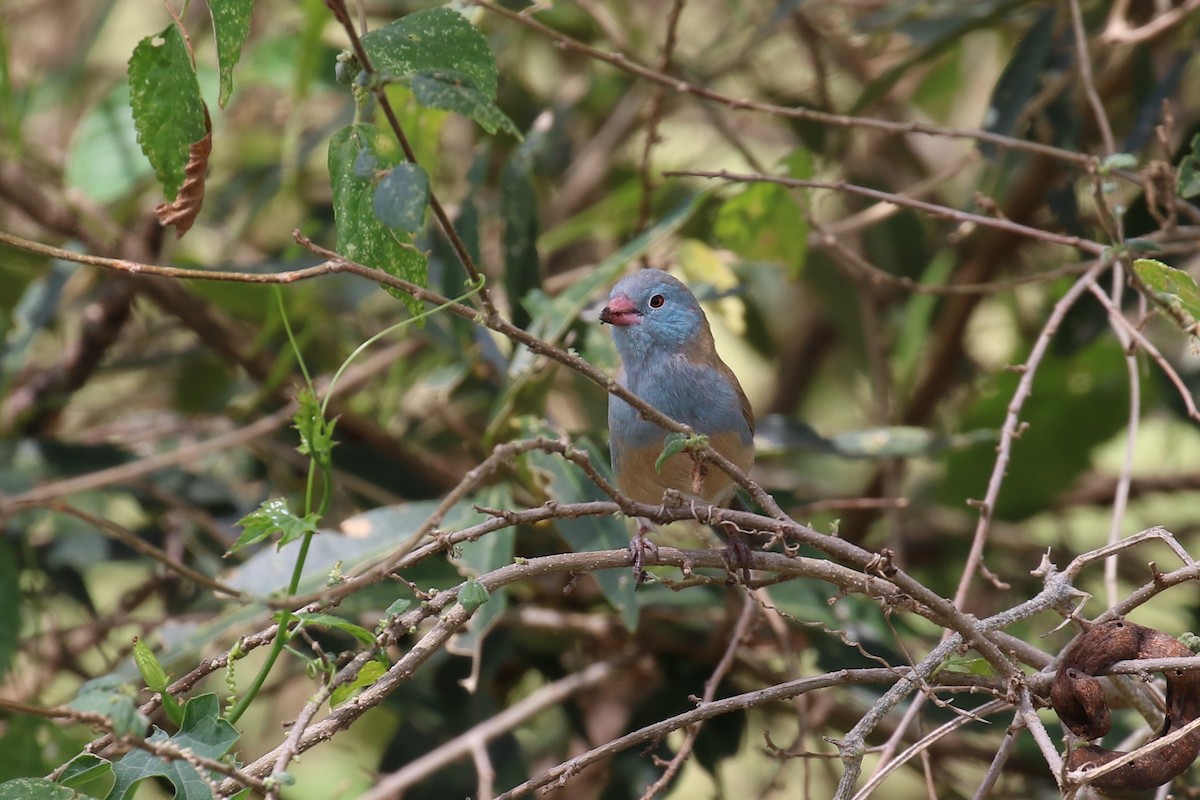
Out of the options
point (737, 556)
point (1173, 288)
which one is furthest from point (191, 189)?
point (1173, 288)

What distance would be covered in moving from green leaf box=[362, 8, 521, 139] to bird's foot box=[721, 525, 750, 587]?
2.79 ft

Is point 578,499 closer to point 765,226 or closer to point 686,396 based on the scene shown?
point 686,396

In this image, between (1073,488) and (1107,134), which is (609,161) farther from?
(1107,134)

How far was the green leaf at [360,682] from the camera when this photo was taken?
2.09 m

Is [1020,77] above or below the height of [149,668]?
above

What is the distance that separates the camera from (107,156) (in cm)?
445

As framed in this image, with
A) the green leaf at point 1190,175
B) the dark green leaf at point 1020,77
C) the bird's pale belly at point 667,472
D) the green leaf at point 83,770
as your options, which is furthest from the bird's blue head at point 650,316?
the green leaf at point 83,770

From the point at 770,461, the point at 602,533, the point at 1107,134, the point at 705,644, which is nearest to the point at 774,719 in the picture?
the point at 705,644

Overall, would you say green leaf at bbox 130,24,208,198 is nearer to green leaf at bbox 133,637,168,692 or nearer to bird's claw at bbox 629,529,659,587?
green leaf at bbox 133,637,168,692

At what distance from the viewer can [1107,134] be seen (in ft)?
10.8

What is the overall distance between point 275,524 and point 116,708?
0.33 meters

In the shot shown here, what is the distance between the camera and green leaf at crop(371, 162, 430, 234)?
192cm

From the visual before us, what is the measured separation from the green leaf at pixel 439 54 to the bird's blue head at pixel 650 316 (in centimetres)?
135

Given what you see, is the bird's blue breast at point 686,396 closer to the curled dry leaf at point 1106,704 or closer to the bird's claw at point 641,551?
the bird's claw at point 641,551
